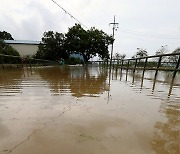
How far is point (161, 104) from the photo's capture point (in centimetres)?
305

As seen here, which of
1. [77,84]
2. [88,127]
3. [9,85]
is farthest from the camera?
[77,84]

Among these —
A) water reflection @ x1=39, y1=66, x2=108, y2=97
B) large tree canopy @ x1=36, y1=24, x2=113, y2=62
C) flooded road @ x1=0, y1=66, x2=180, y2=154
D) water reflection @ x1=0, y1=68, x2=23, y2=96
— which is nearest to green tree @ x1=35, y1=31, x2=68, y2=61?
large tree canopy @ x1=36, y1=24, x2=113, y2=62

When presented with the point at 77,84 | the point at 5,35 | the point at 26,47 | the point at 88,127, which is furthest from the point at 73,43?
the point at 5,35

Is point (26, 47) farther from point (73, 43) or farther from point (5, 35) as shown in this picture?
point (5, 35)

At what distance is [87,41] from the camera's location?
1108 inches

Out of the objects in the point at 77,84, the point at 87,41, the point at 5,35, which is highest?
the point at 5,35

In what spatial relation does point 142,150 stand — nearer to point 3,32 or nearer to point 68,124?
point 68,124

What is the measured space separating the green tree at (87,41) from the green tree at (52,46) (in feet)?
3.92

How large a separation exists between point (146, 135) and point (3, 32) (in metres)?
53.8

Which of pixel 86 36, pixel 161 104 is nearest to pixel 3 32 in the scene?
pixel 86 36

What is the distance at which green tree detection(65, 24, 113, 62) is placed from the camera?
2841cm

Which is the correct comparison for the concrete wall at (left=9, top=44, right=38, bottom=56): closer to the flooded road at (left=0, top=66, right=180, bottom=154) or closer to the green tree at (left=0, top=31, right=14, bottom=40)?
the green tree at (left=0, top=31, right=14, bottom=40)

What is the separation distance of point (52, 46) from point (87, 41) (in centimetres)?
585

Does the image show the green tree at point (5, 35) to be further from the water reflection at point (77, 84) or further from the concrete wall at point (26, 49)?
the water reflection at point (77, 84)
